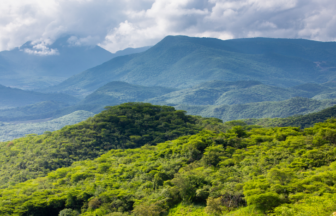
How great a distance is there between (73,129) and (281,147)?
49.5 meters

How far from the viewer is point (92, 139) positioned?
199ft

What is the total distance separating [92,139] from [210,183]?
135ft

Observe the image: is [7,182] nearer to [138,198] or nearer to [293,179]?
[138,198]

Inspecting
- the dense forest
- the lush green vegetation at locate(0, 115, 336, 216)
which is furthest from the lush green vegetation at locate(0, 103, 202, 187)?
the lush green vegetation at locate(0, 115, 336, 216)

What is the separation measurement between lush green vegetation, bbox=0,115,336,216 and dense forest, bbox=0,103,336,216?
70mm

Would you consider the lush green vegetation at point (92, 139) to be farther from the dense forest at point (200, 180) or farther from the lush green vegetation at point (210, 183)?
the lush green vegetation at point (210, 183)

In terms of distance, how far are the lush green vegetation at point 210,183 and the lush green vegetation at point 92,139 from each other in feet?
41.9

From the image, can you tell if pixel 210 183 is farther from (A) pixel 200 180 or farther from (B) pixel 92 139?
(B) pixel 92 139

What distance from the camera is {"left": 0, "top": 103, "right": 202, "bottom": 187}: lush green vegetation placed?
51.1 metres

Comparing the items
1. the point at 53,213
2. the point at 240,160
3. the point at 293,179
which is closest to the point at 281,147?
the point at 240,160

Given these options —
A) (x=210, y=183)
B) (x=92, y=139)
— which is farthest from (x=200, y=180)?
(x=92, y=139)

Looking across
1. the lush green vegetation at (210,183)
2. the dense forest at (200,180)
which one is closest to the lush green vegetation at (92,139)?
the dense forest at (200,180)

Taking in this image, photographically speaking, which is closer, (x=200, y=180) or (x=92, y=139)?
(x=200, y=180)

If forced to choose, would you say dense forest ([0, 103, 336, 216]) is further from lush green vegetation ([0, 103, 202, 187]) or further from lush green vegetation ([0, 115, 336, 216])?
lush green vegetation ([0, 103, 202, 187])
